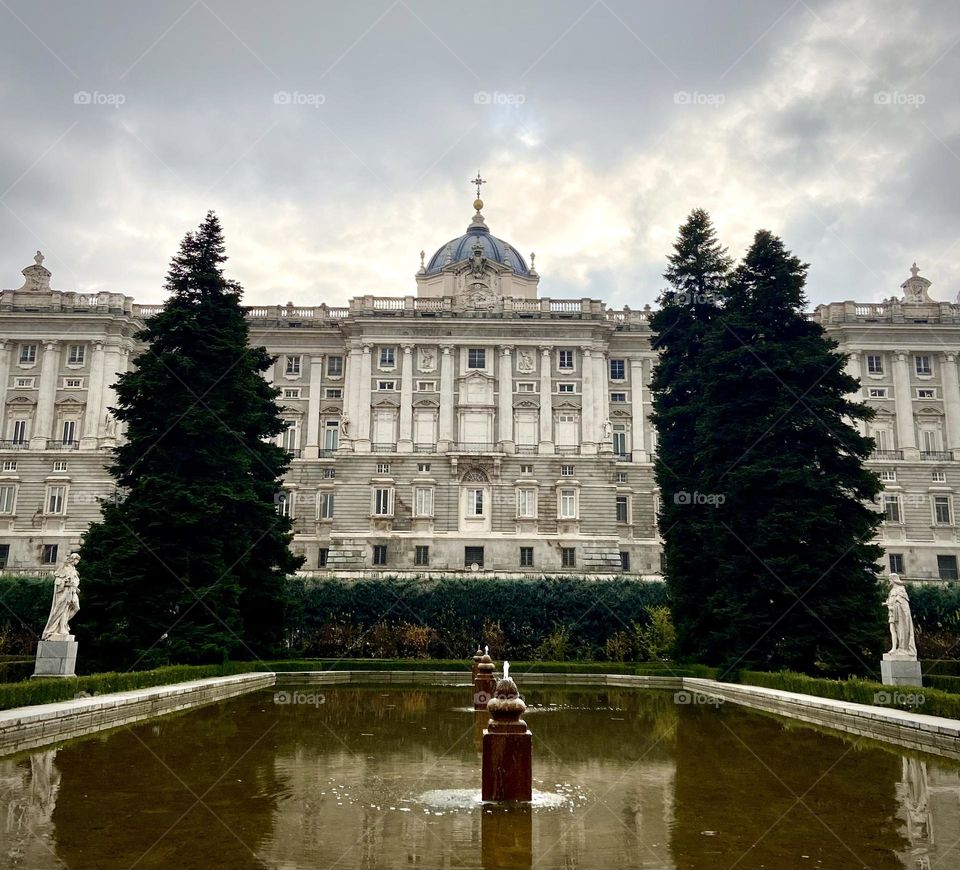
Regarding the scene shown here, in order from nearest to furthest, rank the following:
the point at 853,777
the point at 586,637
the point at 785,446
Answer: the point at 853,777 < the point at 785,446 < the point at 586,637

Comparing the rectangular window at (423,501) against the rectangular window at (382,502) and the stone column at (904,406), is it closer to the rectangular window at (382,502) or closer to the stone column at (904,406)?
the rectangular window at (382,502)

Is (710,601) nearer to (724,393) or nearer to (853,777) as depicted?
(724,393)

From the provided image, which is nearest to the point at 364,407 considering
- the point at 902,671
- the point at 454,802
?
the point at 902,671

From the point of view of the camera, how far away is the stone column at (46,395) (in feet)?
193

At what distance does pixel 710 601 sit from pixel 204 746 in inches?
704

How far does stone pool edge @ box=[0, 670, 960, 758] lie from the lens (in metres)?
12.4

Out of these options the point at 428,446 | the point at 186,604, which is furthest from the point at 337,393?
the point at 186,604

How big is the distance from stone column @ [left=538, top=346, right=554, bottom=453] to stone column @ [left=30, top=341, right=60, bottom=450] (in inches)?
1288

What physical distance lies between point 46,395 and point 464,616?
37.4 m

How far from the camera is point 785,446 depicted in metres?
25.8

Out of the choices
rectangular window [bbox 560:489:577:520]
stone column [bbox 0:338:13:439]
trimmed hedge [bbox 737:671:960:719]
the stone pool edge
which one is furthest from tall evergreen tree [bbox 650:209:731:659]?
stone column [bbox 0:338:13:439]

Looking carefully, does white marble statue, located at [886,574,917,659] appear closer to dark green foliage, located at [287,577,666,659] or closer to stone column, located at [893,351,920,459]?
dark green foliage, located at [287,577,666,659]

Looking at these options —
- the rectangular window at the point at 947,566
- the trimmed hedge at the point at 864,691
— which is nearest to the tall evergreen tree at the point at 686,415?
the trimmed hedge at the point at 864,691

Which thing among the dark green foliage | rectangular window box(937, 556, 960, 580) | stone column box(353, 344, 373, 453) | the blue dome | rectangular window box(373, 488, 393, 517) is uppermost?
the blue dome
